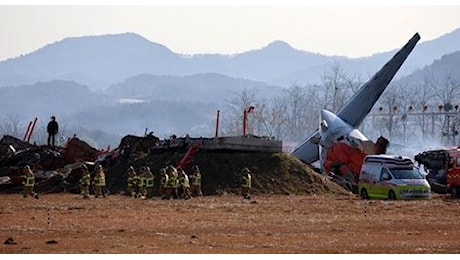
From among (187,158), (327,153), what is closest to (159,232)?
(187,158)

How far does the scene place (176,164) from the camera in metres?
49.8

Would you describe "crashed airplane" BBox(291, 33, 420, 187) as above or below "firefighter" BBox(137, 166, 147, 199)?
above

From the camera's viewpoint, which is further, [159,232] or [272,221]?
[272,221]

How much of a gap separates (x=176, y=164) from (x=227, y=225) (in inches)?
780

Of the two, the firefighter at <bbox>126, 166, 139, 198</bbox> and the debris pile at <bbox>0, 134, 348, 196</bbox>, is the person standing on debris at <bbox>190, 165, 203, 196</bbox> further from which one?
the firefighter at <bbox>126, 166, 139, 198</bbox>

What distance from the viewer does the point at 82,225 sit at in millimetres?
29484

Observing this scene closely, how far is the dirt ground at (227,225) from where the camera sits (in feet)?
77.6

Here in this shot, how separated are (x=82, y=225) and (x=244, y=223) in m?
5.09

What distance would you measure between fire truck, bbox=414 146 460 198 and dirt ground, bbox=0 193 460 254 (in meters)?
5.67

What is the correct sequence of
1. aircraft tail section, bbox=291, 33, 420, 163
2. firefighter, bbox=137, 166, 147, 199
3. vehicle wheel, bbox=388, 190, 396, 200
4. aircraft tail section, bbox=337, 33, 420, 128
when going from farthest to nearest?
1. aircraft tail section, bbox=337, 33, 420, 128
2. aircraft tail section, bbox=291, 33, 420, 163
3. firefighter, bbox=137, 166, 147, 199
4. vehicle wheel, bbox=388, 190, 396, 200

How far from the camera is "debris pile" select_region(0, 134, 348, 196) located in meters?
48.0

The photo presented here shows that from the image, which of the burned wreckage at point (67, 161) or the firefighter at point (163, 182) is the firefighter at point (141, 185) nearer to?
the firefighter at point (163, 182)

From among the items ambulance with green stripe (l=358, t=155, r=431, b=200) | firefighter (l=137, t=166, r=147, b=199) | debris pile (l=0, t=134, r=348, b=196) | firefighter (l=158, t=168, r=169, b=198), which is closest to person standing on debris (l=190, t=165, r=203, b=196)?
debris pile (l=0, t=134, r=348, b=196)
